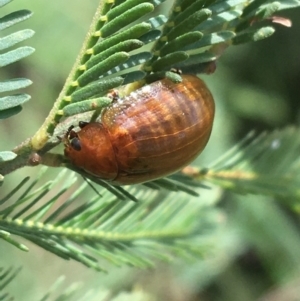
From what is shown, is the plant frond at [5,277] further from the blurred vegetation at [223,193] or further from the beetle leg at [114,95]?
the blurred vegetation at [223,193]

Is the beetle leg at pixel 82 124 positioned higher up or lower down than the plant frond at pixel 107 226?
higher up

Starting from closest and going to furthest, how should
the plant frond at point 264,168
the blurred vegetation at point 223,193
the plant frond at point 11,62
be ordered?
1. the plant frond at point 11,62
2. the plant frond at point 264,168
3. the blurred vegetation at point 223,193

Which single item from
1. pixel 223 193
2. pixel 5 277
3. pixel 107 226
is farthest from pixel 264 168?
pixel 223 193

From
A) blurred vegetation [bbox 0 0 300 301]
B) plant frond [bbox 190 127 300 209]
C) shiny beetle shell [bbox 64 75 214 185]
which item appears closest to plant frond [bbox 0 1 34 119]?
shiny beetle shell [bbox 64 75 214 185]

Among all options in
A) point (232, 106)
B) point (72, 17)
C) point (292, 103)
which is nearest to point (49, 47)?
point (72, 17)

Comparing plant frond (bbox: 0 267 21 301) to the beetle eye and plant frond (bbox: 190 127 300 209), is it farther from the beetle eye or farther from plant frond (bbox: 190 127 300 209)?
plant frond (bbox: 190 127 300 209)

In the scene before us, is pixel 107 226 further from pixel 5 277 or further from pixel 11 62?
pixel 11 62

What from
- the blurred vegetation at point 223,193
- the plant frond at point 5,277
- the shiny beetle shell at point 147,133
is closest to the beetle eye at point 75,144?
the shiny beetle shell at point 147,133
